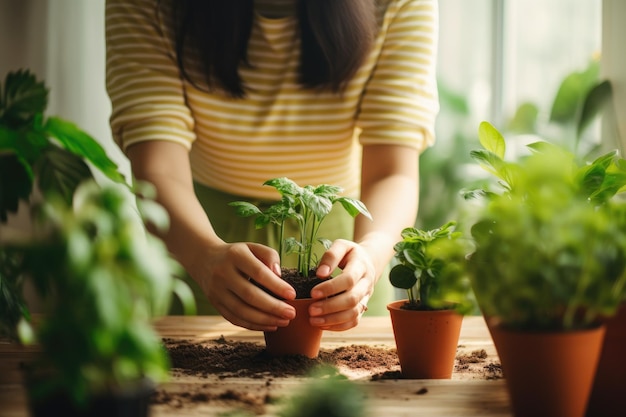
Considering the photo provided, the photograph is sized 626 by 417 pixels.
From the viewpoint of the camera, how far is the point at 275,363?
100 centimetres

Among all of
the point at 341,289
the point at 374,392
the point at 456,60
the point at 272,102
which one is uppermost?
the point at 456,60

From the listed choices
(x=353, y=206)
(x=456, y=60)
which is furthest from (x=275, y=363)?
(x=456, y=60)

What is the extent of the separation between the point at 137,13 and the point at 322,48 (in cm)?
48

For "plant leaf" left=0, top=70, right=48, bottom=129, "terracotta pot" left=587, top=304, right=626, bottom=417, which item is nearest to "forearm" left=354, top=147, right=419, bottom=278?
"terracotta pot" left=587, top=304, right=626, bottom=417

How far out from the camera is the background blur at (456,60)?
3.05 m

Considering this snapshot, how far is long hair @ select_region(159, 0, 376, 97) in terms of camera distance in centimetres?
151

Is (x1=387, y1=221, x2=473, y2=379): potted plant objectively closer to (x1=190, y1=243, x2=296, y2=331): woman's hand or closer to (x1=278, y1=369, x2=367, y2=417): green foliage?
(x1=190, y1=243, x2=296, y2=331): woman's hand

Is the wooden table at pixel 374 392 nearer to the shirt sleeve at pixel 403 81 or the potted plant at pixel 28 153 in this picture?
the potted plant at pixel 28 153

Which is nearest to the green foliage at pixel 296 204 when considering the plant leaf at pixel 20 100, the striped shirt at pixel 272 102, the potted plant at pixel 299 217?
the potted plant at pixel 299 217

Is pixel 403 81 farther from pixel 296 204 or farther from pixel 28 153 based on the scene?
pixel 28 153

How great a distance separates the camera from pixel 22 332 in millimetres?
642

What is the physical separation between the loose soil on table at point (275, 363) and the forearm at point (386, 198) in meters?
0.29

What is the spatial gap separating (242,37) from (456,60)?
3218 mm

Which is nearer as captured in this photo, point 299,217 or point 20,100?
point 20,100
